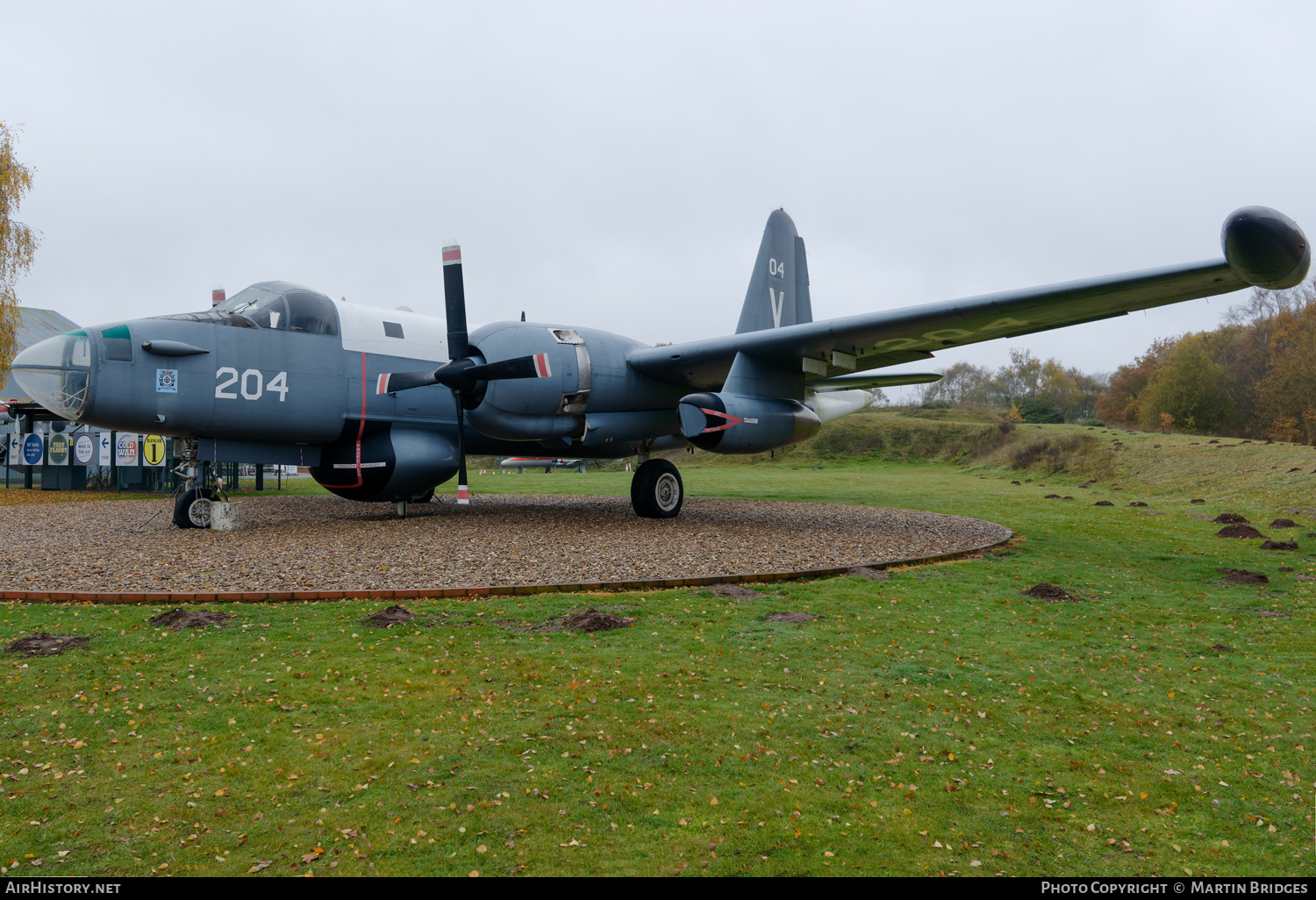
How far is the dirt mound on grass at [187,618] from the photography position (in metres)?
6.88

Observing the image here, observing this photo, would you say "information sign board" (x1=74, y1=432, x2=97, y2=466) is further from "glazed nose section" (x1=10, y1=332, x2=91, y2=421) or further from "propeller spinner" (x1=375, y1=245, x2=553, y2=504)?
"propeller spinner" (x1=375, y1=245, x2=553, y2=504)

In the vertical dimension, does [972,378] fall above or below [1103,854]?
above

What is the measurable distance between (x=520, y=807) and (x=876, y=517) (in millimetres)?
14962

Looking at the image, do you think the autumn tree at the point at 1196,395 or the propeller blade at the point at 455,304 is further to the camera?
the autumn tree at the point at 1196,395

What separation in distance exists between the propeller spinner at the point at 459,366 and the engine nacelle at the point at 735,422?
2.84 m

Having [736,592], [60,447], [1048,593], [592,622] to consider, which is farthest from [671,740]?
[60,447]

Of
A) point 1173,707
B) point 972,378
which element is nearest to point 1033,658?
point 1173,707

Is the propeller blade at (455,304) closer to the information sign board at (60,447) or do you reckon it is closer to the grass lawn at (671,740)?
the grass lawn at (671,740)

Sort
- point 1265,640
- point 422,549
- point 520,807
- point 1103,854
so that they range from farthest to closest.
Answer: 1. point 422,549
2. point 1265,640
3. point 520,807
4. point 1103,854

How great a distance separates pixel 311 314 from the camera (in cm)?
1389

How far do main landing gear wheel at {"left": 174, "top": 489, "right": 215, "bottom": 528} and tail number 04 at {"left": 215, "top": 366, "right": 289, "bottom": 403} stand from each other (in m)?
2.11

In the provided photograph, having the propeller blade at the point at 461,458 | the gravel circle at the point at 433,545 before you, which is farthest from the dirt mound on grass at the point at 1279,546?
the propeller blade at the point at 461,458
